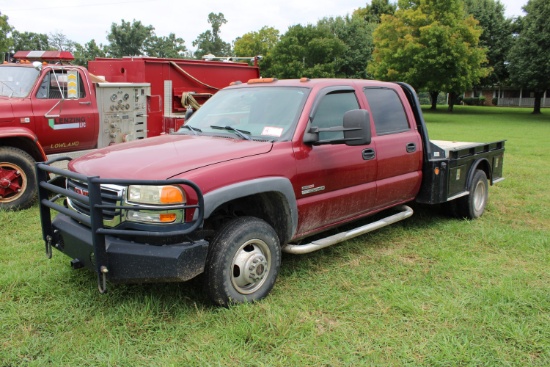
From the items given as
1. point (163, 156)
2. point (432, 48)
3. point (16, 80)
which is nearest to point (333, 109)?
point (163, 156)

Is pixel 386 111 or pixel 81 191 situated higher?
pixel 386 111

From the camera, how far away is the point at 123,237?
3391mm

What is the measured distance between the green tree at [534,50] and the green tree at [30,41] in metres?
55.1

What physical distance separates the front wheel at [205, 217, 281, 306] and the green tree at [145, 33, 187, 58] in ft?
254

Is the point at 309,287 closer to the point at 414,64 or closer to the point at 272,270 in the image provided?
the point at 272,270

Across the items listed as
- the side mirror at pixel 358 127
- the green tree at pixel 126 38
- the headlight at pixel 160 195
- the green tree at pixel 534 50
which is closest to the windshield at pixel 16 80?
the headlight at pixel 160 195

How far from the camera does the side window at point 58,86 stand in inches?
266

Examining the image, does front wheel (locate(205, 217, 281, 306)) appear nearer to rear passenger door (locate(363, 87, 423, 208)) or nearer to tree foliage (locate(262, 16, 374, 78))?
rear passenger door (locate(363, 87, 423, 208))

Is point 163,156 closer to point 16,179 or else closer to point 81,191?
point 81,191

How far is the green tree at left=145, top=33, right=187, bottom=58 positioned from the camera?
7950 cm

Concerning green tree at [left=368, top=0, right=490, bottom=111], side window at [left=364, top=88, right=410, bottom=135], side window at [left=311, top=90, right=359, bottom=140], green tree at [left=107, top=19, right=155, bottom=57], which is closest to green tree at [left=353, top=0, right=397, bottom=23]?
green tree at [left=368, top=0, right=490, bottom=111]

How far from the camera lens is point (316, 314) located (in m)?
3.72

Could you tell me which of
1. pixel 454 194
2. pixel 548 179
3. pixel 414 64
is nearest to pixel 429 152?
pixel 454 194

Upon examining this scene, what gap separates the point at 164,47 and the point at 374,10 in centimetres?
3718
